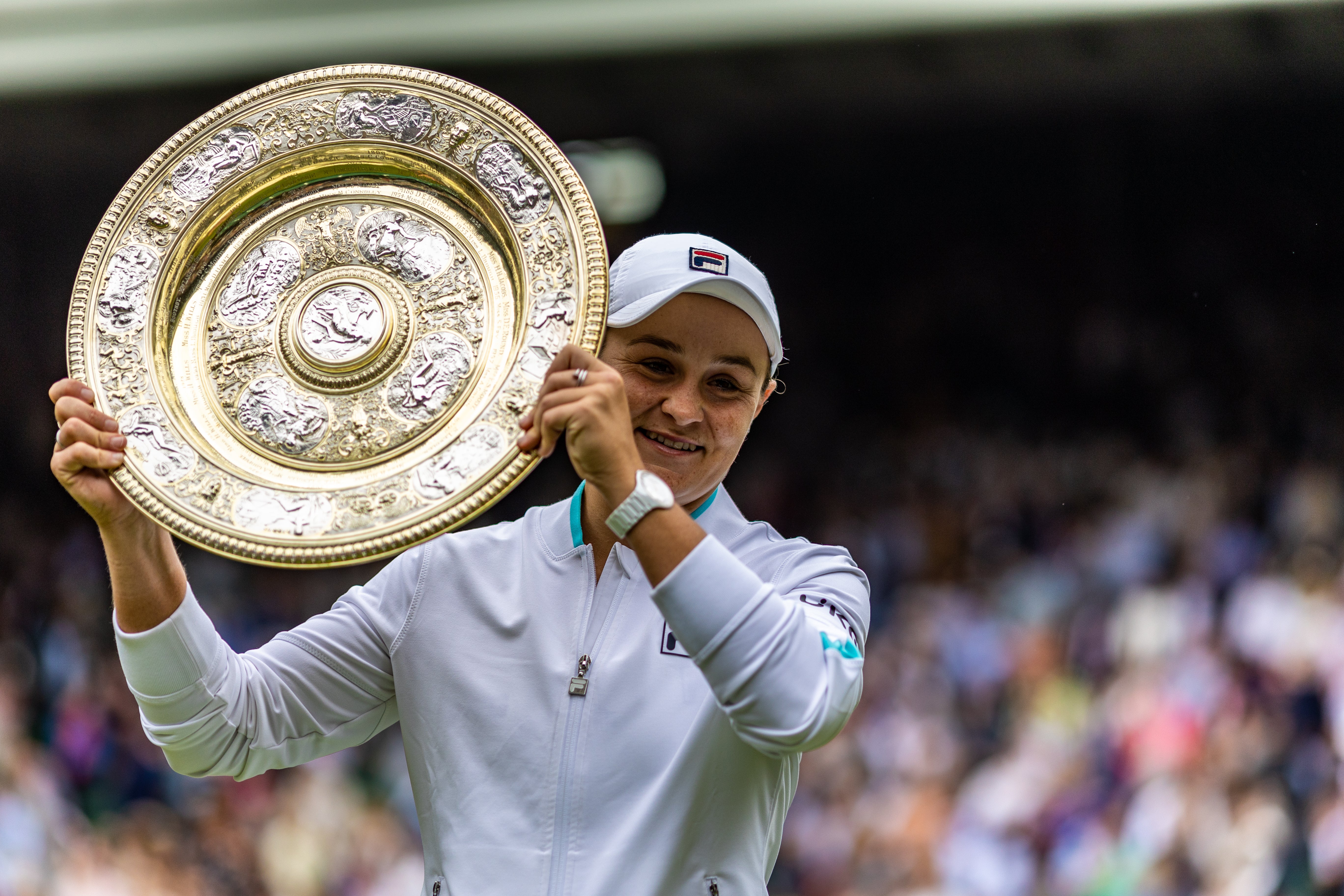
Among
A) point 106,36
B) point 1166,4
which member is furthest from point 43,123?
point 1166,4

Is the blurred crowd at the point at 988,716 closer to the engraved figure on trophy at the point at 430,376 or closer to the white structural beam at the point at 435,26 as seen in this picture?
the white structural beam at the point at 435,26

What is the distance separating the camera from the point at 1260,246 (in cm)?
683

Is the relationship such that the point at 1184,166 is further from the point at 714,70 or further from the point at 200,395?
the point at 200,395

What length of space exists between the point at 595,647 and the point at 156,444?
0.55 metres

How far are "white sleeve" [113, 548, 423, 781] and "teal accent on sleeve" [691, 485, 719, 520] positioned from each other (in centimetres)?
34

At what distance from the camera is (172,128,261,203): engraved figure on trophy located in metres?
1.65

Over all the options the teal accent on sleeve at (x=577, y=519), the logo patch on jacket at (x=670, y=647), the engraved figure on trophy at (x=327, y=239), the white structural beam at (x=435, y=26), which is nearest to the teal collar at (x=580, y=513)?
the teal accent on sleeve at (x=577, y=519)

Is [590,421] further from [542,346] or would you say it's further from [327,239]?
[327,239]

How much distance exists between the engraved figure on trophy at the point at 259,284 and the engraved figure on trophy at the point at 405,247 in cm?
10

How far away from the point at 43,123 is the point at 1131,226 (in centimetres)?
527

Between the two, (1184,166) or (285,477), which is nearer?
(285,477)

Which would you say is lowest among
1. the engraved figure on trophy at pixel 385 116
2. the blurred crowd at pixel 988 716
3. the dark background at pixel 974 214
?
the blurred crowd at pixel 988 716

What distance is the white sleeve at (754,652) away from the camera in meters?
1.30

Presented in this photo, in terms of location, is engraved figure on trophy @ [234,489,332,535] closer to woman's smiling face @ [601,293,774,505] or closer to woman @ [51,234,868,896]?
woman @ [51,234,868,896]
